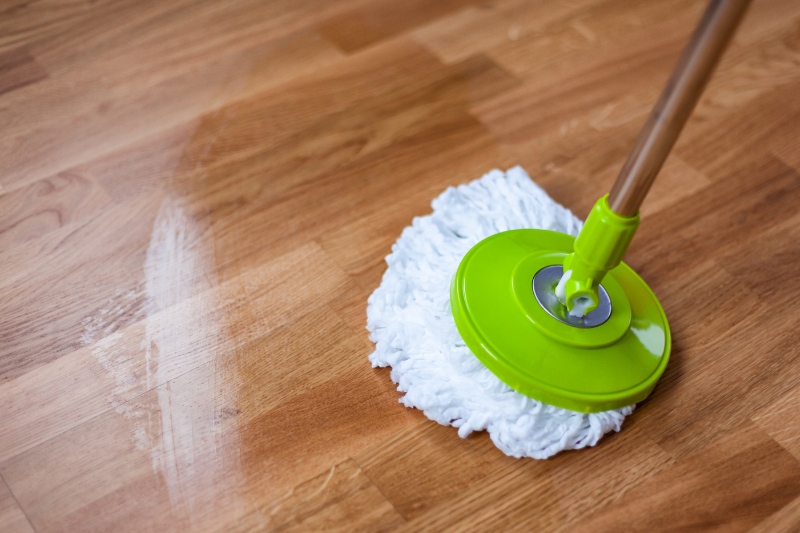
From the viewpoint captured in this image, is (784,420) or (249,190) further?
(249,190)

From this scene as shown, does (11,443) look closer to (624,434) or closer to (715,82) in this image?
(624,434)

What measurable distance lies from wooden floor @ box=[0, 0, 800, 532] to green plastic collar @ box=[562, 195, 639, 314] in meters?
0.15

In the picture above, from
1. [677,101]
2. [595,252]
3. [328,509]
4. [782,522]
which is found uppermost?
[677,101]

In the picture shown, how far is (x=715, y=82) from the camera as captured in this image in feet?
4.17

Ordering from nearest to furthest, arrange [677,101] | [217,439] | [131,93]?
[677,101] < [217,439] < [131,93]

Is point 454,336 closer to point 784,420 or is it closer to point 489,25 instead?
point 784,420

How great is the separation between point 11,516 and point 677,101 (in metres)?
0.70

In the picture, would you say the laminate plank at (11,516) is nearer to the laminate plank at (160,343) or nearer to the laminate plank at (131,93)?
the laminate plank at (160,343)

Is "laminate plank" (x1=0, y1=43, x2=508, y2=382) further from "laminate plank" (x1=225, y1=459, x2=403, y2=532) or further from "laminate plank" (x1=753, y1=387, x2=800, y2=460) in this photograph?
"laminate plank" (x1=753, y1=387, x2=800, y2=460)

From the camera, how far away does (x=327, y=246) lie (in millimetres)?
984

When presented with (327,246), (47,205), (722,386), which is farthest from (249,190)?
(722,386)

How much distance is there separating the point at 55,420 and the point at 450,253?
46 centimetres

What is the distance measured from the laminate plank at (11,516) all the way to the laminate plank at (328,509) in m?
0.18

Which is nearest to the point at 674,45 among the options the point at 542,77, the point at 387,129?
the point at 542,77
